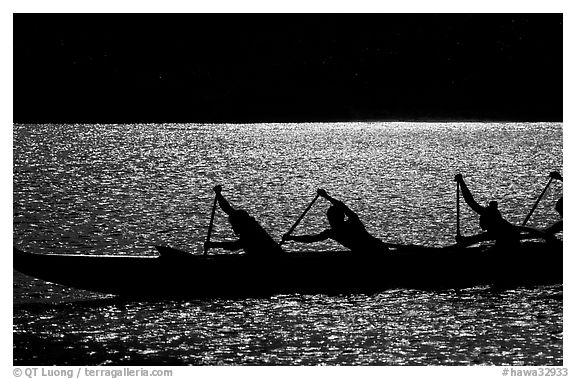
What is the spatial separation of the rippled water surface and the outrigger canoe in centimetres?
37

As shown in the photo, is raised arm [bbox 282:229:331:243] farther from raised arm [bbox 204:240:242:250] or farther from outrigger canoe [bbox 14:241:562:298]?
raised arm [bbox 204:240:242:250]

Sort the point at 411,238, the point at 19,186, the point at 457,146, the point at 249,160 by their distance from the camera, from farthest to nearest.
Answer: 1. the point at 457,146
2. the point at 249,160
3. the point at 19,186
4. the point at 411,238

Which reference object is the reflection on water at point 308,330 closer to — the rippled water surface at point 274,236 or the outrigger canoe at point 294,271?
the rippled water surface at point 274,236

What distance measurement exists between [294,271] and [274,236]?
62.9ft

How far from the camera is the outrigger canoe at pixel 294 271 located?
24.5 meters

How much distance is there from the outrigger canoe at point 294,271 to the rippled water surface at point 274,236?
0.37m

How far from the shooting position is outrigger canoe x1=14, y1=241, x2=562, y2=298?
2448 cm

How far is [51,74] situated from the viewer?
520 ft

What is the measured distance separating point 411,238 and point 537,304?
668 inches

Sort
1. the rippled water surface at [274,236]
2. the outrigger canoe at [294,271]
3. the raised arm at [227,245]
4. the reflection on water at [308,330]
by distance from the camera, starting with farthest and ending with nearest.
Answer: the outrigger canoe at [294,271], the raised arm at [227,245], the rippled water surface at [274,236], the reflection on water at [308,330]

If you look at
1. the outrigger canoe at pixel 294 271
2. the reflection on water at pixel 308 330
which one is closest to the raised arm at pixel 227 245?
the outrigger canoe at pixel 294 271

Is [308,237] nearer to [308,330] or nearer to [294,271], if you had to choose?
[294,271]
